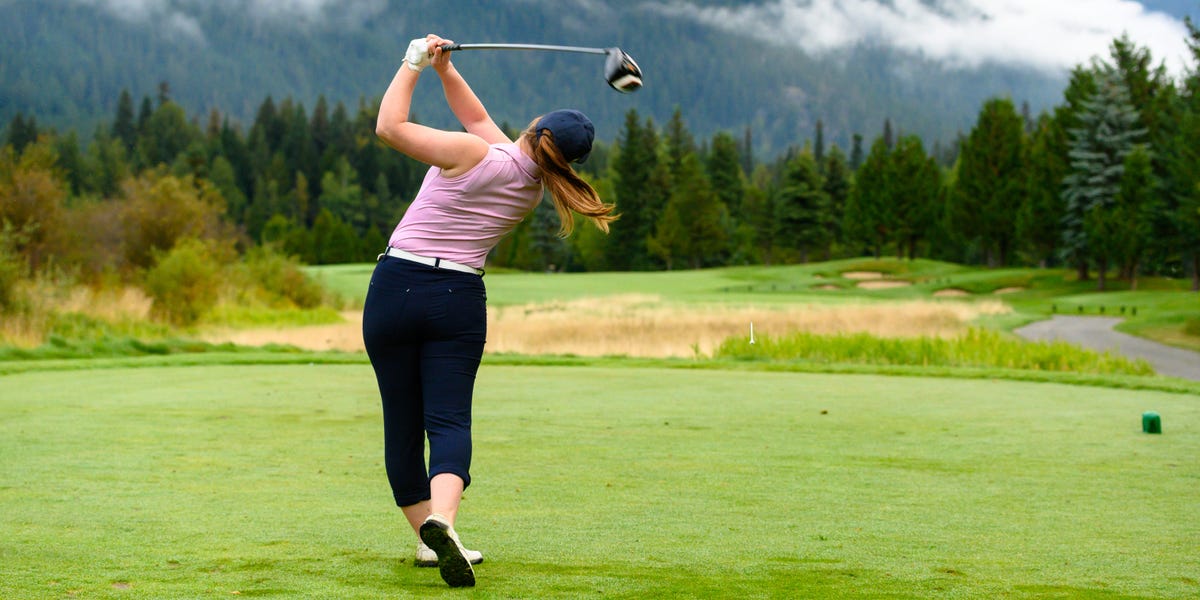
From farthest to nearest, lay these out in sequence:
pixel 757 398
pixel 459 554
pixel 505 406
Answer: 1. pixel 757 398
2. pixel 505 406
3. pixel 459 554

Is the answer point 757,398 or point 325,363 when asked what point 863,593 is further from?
point 325,363

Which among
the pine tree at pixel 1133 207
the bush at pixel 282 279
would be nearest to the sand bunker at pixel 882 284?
the pine tree at pixel 1133 207

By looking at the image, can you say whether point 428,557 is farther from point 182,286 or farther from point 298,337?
point 182,286

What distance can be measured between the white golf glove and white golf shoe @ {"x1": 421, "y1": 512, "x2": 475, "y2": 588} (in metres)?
1.68

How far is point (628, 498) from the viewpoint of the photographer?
6340 millimetres

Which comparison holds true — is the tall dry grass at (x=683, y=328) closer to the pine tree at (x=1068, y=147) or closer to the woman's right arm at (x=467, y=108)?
the woman's right arm at (x=467, y=108)

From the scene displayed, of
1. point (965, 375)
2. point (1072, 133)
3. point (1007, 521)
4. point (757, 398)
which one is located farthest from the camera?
point (1072, 133)

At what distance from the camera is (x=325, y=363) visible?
54.7 ft

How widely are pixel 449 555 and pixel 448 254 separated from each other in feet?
3.64

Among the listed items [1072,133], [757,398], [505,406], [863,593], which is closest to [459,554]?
[863,593]

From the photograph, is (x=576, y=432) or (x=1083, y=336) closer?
(x=576, y=432)

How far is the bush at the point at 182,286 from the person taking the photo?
28.1m

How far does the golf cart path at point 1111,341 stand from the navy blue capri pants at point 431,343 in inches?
684

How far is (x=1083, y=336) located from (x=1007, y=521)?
25.1 metres
